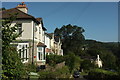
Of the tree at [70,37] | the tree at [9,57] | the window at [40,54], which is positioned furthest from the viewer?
the tree at [70,37]

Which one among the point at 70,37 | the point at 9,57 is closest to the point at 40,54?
the point at 9,57

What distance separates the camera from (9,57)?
3.38 meters

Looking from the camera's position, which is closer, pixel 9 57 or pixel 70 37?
pixel 9 57

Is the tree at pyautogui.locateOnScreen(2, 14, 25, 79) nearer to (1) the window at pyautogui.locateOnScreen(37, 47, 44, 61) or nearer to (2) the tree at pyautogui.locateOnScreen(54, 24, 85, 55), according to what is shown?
(1) the window at pyautogui.locateOnScreen(37, 47, 44, 61)

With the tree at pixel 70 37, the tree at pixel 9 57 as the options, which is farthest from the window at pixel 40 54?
the tree at pixel 70 37

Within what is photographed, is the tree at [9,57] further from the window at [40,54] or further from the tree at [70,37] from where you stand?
the tree at [70,37]

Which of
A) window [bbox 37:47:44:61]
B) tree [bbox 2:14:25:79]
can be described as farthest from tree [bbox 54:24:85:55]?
tree [bbox 2:14:25:79]

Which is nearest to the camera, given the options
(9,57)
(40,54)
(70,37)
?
(9,57)

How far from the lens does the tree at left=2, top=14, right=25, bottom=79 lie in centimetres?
325

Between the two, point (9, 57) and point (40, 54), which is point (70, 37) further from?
point (9, 57)

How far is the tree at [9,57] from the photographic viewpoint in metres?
3.25

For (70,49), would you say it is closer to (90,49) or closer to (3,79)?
(90,49)

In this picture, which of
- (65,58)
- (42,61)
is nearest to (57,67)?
(42,61)

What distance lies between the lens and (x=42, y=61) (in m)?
19.7
